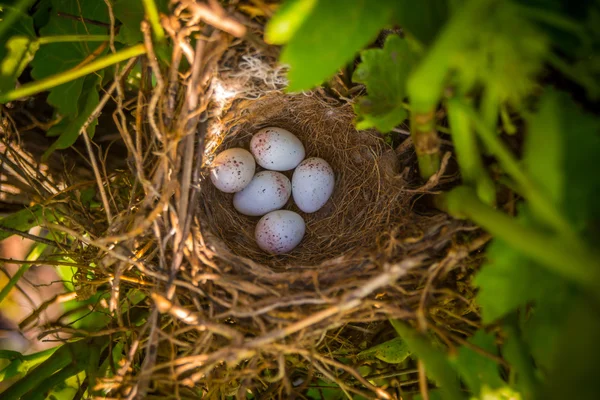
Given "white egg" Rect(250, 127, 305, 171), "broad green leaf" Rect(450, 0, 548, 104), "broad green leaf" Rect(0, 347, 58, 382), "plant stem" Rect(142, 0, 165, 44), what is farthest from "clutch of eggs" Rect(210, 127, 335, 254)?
"broad green leaf" Rect(450, 0, 548, 104)

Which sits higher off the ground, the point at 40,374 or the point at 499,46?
the point at 499,46

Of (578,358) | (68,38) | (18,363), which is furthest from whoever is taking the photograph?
(18,363)

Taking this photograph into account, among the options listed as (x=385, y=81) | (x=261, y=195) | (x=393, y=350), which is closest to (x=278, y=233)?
(x=261, y=195)

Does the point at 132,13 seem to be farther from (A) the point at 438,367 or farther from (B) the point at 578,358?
(B) the point at 578,358

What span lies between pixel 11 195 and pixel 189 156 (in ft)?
2.82

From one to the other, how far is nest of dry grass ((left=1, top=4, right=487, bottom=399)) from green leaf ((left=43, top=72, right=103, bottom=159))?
4.9 inches

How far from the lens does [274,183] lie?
1549 millimetres

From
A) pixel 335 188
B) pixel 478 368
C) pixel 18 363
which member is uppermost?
pixel 335 188

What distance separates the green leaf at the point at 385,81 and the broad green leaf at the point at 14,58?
79cm

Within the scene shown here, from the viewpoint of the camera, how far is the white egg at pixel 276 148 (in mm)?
1501

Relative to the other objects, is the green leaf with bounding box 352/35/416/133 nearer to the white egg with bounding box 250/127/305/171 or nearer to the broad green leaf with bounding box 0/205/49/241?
the white egg with bounding box 250/127/305/171

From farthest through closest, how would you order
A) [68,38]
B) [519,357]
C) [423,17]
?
[68,38], [519,357], [423,17]

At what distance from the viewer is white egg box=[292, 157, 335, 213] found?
1501 millimetres

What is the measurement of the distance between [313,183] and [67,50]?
2.58 ft
